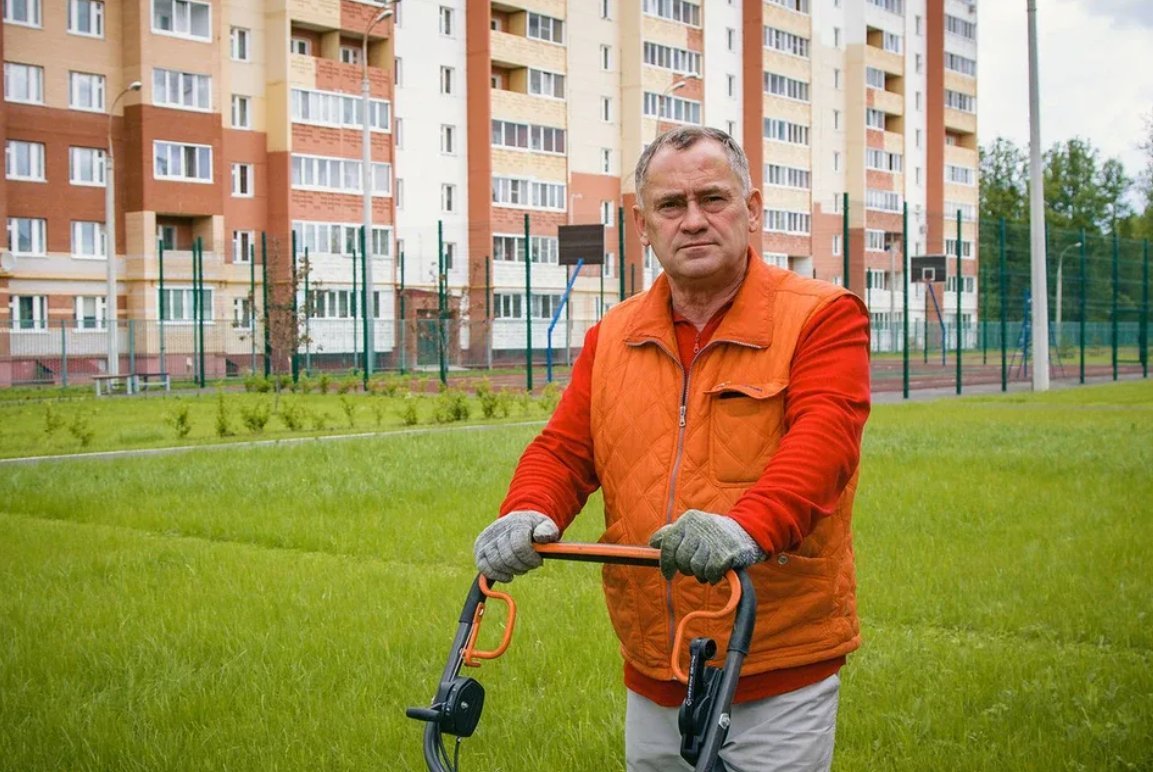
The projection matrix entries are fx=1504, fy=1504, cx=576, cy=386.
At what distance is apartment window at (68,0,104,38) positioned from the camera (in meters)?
50.5

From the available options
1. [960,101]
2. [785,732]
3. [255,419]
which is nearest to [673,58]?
[960,101]

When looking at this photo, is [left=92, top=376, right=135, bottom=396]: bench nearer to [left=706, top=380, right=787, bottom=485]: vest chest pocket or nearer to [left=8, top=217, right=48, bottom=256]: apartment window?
[left=8, top=217, right=48, bottom=256]: apartment window

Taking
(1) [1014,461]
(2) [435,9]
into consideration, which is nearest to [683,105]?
(2) [435,9]

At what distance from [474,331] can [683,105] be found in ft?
80.4

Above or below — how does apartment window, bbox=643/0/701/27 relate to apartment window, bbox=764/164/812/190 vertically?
above

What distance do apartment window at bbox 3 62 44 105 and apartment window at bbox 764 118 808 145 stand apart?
4117 cm

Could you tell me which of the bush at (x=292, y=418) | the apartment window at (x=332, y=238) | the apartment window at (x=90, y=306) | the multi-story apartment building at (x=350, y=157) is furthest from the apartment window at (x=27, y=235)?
the bush at (x=292, y=418)

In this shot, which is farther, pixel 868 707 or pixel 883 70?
→ pixel 883 70

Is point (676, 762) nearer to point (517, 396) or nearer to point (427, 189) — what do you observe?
point (517, 396)

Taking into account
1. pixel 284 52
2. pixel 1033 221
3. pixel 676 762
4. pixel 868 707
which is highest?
pixel 284 52

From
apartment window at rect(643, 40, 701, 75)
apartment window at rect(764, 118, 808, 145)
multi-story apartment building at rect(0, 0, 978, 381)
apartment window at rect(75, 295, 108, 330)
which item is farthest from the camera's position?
apartment window at rect(764, 118, 808, 145)

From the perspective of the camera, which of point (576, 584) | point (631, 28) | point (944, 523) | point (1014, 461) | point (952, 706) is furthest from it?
point (631, 28)

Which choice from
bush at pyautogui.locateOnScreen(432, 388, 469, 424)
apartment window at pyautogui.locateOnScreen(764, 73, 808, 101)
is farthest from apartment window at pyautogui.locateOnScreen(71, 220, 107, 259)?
apartment window at pyautogui.locateOnScreen(764, 73, 808, 101)

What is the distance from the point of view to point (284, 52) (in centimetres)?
5503
